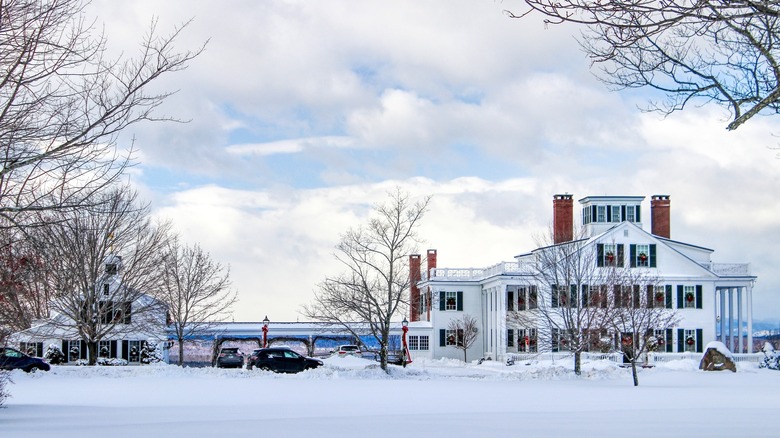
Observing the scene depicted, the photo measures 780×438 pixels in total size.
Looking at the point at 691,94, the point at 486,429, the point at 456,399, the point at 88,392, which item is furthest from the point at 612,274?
the point at 691,94

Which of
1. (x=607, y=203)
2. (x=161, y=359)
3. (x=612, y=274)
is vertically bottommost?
(x=161, y=359)

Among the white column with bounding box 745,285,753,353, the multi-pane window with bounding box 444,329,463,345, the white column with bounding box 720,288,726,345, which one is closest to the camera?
the white column with bounding box 745,285,753,353

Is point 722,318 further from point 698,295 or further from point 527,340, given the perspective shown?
point 527,340

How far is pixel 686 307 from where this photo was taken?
60625mm

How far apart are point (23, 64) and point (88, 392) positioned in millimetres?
18672

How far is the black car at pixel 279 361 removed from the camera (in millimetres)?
47969

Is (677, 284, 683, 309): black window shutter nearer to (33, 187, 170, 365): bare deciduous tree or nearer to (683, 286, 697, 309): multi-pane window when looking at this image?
(683, 286, 697, 309): multi-pane window

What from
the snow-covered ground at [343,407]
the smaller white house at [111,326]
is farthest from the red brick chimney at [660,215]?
the smaller white house at [111,326]

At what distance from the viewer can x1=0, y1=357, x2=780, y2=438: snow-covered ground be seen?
54.5 feet

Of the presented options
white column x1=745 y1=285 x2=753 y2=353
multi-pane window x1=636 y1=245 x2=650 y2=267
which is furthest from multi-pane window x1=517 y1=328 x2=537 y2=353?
white column x1=745 y1=285 x2=753 y2=353

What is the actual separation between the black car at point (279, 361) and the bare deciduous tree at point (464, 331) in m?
20.2

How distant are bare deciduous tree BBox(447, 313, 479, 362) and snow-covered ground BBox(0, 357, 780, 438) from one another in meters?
24.2

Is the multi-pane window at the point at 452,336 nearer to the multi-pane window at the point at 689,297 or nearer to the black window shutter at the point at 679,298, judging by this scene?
the black window shutter at the point at 679,298

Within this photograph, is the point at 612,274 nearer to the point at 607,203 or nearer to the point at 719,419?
the point at 607,203
